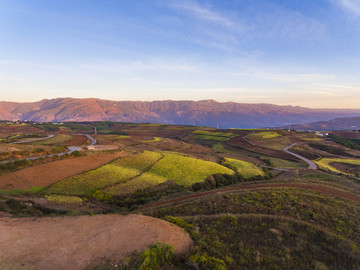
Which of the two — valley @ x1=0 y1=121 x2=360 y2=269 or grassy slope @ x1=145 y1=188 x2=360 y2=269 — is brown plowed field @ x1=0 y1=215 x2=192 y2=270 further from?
grassy slope @ x1=145 y1=188 x2=360 y2=269

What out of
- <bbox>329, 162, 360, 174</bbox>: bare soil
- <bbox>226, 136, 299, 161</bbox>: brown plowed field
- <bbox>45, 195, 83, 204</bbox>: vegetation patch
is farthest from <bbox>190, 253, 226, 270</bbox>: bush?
<bbox>226, 136, 299, 161</bbox>: brown plowed field

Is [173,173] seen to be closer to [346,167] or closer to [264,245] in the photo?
[264,245]

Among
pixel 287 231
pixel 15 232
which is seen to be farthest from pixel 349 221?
pixel 15 232

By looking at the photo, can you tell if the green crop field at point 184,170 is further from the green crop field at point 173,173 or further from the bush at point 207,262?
the bush at point 207,262

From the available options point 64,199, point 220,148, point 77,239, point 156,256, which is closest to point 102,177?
point 64,199

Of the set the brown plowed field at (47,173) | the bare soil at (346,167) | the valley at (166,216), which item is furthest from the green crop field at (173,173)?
the bare soil at (346,167)

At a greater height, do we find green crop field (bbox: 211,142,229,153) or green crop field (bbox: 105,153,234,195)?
green crop field (bbox: 105,153,234,195)
